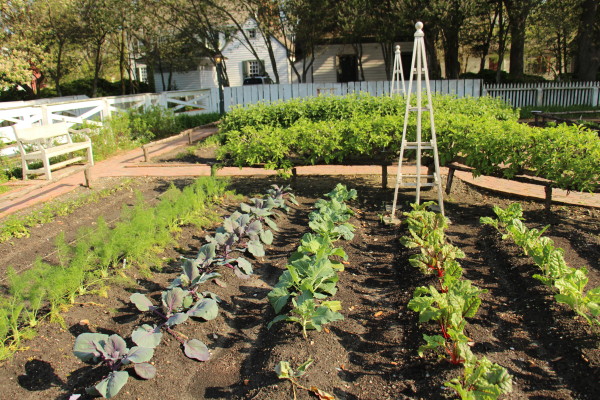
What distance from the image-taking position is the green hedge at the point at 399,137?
554 centimetres

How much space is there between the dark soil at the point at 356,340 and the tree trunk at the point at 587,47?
19.1 m

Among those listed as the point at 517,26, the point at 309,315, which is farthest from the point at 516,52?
the point at 309,315

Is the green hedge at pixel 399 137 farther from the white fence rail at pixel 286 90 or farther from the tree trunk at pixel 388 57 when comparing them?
the tree trunk at pixel 388 57

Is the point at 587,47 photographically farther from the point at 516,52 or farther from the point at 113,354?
the point at 113,354

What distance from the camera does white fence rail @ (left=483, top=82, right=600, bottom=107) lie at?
64.3 ft

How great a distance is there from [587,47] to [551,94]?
Result: 344cm

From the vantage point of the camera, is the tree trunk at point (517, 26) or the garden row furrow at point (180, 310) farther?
the tree trunk at point (517, 26)

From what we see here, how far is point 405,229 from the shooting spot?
5.52m

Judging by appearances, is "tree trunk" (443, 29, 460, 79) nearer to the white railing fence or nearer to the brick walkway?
the white railing fence

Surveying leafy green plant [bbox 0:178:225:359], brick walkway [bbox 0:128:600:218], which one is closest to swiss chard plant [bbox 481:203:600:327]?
brick walkway [bbox 0:128:600:218]

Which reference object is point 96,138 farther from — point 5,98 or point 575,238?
point 5,98

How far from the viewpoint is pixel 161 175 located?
912cm

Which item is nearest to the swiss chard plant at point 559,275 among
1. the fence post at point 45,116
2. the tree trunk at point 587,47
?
the fence post at point 45,116

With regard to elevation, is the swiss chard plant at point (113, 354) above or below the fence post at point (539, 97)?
below
